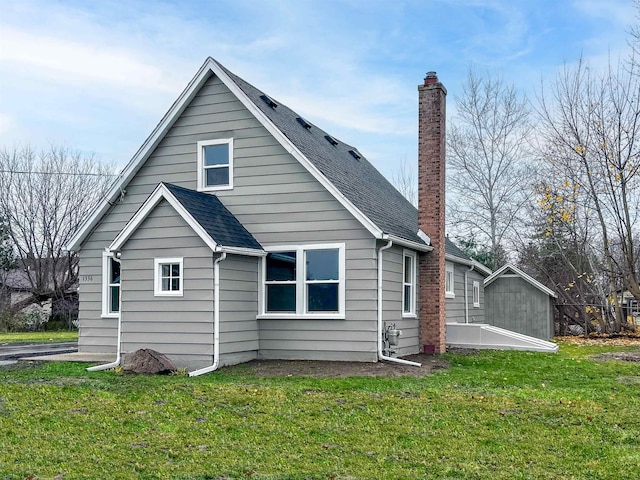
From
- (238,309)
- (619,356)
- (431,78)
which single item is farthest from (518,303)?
(238,309)

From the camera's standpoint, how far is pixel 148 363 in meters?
13.3

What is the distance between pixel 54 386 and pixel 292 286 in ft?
18.5

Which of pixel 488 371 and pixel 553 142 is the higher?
pixel 553 142

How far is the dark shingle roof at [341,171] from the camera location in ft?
50.6

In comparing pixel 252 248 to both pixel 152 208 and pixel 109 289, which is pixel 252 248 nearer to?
pixel 152 208

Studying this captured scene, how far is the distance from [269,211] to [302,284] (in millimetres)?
1833

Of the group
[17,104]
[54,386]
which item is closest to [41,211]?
[17,104]

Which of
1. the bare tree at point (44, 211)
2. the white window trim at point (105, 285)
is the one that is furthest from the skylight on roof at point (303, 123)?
the bare tree at point (44, 211)

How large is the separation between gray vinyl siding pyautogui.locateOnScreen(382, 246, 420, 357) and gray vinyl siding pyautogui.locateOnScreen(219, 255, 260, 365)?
9.35ft

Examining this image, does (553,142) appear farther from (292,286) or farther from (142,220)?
(142,220)

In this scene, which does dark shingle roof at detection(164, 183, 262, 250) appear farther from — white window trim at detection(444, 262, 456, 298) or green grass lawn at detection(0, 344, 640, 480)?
white window trim at detection(444, 262, 456, 298)

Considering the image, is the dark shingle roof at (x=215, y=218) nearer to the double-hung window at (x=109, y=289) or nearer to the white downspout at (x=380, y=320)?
the white downspout at (x=380, y=320)

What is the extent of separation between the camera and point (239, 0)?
14711mm

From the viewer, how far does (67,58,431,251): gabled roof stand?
48.9ft
